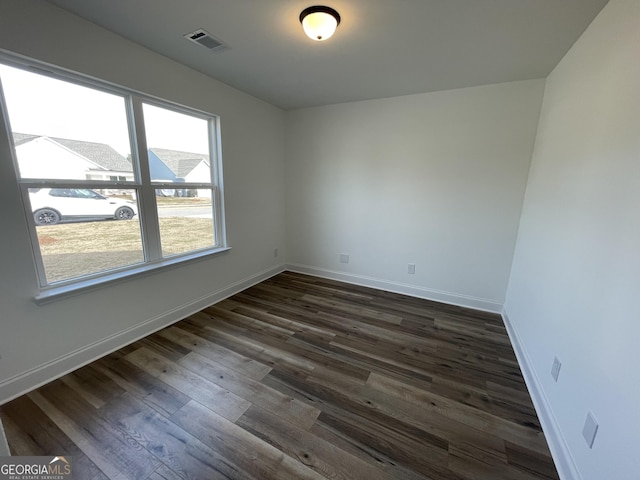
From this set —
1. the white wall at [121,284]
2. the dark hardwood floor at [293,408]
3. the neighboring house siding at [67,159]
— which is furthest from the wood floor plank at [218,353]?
the neighboring house siding at [67,159]

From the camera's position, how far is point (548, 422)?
5.02ft

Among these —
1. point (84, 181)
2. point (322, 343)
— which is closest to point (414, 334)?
point (322, 343)

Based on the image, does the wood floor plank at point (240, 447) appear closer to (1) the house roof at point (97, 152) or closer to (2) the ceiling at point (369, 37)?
(1) the house roof at point (97, 152)

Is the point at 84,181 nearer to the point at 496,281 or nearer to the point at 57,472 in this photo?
the point at 57,472

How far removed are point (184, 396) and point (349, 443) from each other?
1.16 meters

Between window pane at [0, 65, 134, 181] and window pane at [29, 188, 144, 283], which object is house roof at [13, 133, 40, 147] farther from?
window pane at [29, 188, 144, 283]

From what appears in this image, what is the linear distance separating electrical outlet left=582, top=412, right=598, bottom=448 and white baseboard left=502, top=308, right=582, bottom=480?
19 centimetres

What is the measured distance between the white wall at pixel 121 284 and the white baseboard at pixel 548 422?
3138 millimetres

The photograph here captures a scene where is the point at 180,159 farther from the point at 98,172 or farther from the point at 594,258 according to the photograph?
the point at 594,258

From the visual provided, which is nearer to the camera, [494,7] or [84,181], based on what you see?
[494,7]

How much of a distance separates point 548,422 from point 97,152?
12.2 ft

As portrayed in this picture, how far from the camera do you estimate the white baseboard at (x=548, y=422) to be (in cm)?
127

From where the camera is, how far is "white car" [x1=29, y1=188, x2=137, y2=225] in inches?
68.9

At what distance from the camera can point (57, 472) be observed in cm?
126
